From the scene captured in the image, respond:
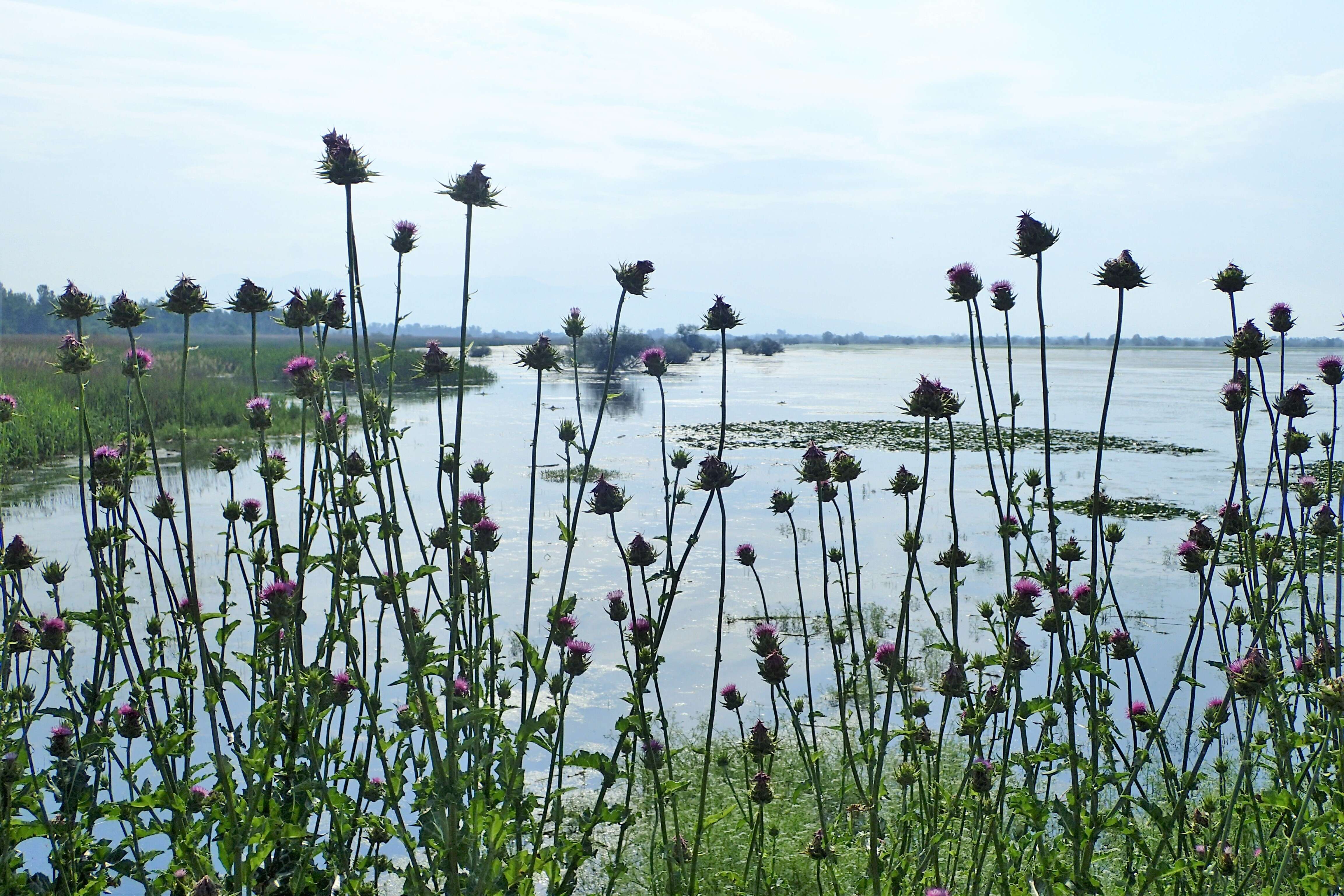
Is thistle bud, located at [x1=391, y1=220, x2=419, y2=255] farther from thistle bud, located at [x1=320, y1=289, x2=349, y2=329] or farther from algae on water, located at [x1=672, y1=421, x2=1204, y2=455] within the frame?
A: algae on water, located at [x1=672, y1=421, x2=1204, y2=455]

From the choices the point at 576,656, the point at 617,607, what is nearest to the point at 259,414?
the point at 576,656

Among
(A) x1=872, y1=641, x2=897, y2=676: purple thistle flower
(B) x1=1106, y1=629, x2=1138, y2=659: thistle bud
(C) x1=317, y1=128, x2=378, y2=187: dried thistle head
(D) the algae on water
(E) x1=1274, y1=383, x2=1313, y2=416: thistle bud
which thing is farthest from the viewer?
(D) the algae on water

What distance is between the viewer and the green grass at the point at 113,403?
47.8 feet

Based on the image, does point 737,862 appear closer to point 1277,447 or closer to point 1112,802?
point 1112,802

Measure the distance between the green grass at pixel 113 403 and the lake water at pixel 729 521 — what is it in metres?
1.11

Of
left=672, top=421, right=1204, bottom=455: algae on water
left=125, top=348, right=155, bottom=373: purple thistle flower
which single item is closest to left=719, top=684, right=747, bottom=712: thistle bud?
left=125, top=348, right=155, bottom=373: purple thistle flower

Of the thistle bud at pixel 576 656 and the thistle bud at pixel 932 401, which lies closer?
the thistle bud at pixel 932 401

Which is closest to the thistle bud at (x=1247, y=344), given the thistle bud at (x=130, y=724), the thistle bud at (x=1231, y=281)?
the thistle bud at (x=1231, y=281)

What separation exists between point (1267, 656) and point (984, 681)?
3.81 meters

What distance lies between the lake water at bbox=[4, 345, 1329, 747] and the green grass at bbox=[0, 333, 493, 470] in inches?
43.5

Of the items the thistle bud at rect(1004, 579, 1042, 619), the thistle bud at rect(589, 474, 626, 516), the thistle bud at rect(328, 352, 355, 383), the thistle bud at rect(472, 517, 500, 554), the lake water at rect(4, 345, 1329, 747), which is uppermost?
the thistle bud at rect(328, 352, 355, 383)

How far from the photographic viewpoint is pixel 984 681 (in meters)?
6.79

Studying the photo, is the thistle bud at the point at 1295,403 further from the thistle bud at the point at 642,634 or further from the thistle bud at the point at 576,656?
the thistle bud at the point at 576,656

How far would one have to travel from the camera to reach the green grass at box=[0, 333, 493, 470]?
1457 cm
